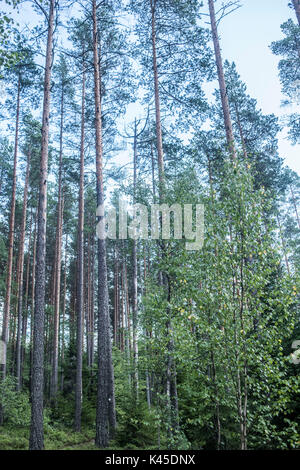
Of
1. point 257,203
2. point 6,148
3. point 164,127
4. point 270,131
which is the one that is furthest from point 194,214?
point 6,148

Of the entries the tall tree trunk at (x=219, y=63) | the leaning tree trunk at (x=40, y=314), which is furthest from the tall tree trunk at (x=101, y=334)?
the tall tree trunk at (x=219, y=63)

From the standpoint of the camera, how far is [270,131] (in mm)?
13820

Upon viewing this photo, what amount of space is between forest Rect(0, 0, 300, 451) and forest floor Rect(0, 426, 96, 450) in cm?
8

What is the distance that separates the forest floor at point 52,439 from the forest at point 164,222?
8 centimetres

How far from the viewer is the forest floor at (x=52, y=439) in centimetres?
846

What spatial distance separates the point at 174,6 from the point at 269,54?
5090 mm

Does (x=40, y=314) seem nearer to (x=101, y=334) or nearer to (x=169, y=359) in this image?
(x=101, y=334)

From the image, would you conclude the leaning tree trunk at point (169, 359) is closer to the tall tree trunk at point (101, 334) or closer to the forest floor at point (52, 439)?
the tall tree trunk at point (101, 334)

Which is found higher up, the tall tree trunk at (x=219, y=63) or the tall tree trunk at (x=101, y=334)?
Answer: the tall tree trunk at (x=219, y=63)

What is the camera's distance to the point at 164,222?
686cm

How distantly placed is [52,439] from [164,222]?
26.4 ft

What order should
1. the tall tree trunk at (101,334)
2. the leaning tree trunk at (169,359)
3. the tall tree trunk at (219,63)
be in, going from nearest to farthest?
1. the leaning tree trunk at (169,359)
2. the tall tree trunk at (101,334)
3. the tall tree trunk at (219,63)

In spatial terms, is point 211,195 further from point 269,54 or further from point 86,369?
point 86,369

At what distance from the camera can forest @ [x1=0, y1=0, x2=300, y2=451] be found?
16.2 feet
